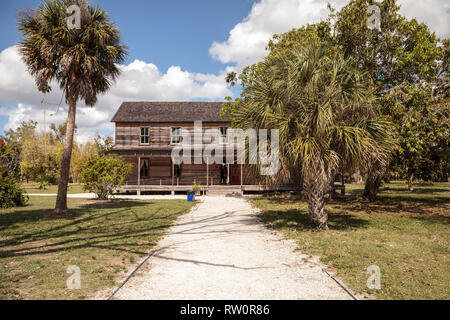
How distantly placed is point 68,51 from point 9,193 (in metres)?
8.74

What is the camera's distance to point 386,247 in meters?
7.76

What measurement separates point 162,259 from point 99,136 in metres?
51.5

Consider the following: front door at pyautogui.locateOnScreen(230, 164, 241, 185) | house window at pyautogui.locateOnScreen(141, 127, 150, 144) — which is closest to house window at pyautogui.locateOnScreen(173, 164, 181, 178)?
house window at pyautogui.locateOnScreen(141, 127, 150, 144)

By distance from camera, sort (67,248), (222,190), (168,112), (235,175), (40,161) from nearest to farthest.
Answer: (67,248) < (222,190) < (168,112) < (235,175) < (40,161)

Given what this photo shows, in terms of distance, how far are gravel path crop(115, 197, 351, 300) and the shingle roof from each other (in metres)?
20.3

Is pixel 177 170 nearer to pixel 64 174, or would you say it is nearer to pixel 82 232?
pixel 64 174

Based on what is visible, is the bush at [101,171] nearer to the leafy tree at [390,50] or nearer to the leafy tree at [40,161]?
the leafy tree at [390,50]

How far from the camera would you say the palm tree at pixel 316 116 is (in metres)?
8.73

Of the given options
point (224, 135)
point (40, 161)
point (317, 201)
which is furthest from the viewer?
point (40, 161)

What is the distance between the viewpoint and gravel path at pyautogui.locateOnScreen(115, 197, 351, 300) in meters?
4.66

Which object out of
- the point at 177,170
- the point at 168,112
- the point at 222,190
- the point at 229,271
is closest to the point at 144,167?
the point at 177,170

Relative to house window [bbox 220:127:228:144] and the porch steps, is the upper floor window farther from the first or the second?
house window [bbox 220:127:228:144]
